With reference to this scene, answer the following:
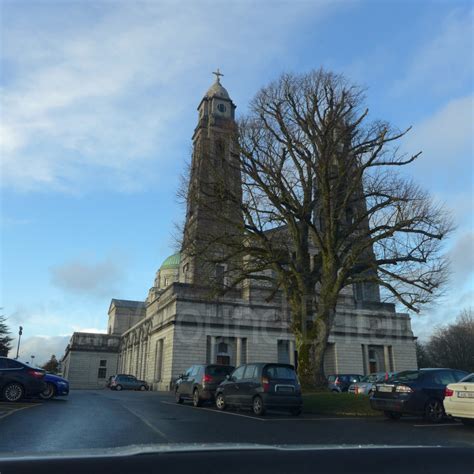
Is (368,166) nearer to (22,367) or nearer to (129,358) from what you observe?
(22,367)

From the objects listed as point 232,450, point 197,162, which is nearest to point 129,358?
point 197,162

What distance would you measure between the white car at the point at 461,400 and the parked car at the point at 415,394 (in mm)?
1270

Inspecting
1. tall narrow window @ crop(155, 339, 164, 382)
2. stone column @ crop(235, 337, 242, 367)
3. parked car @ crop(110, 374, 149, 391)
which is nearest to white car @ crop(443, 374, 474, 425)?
stone column @ crop(235, 337, 242, 367)

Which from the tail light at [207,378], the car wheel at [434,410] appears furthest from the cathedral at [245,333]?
the car wheel at [434,410]

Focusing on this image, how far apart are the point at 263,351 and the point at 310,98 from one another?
29.6m

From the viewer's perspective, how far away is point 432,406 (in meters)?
13.2

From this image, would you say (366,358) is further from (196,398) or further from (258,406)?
(258,406)

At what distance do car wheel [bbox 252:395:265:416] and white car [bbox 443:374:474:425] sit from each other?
5770 mm

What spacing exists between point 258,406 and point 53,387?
990 cm

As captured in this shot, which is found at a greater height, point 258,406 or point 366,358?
point 366,358

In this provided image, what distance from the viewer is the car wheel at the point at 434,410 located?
43.1ft

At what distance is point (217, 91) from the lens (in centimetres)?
7025

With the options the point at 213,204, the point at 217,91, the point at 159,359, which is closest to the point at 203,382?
the point at 213,204

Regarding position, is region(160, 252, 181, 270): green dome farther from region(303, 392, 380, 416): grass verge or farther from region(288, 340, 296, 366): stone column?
region(303, 392, 380, 416): grass verge
